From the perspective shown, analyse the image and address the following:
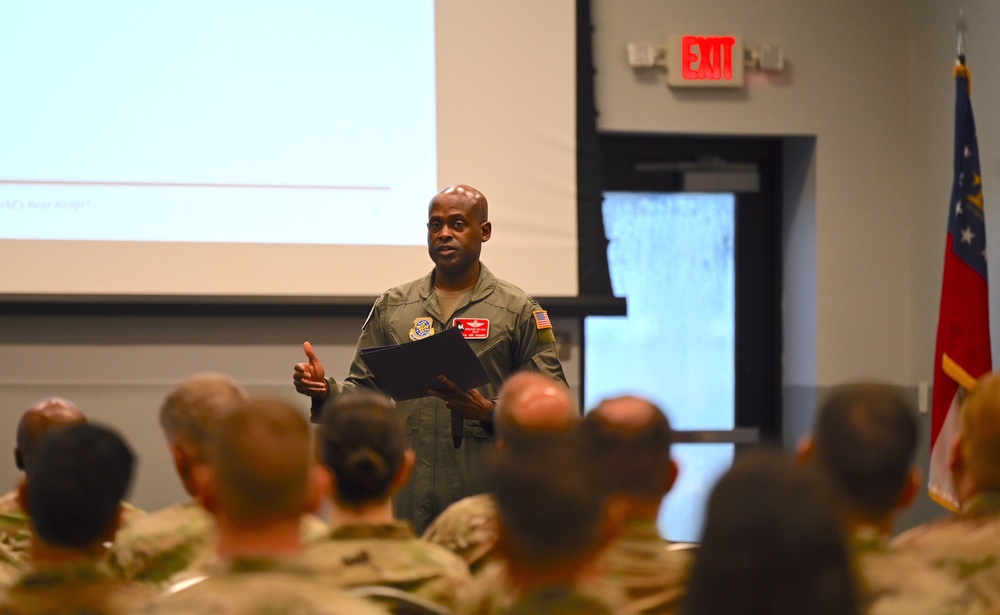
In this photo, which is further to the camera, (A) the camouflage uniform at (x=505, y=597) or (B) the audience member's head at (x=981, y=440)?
(B) the audience member's head at (x=981, y=440)

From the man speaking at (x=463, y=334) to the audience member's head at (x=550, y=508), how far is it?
6.15 ft

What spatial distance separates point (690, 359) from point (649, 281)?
0.44 meters

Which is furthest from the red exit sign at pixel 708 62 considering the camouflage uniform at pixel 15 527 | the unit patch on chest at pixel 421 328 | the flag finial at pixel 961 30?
the camouflage uniform at pixel 15 527

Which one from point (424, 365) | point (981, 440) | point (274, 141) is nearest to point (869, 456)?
point (981, 440)

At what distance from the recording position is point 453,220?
3275mm

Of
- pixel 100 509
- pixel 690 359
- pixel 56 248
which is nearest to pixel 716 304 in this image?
pixel 690 359

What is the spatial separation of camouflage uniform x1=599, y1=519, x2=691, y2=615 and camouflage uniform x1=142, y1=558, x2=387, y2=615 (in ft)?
1.49

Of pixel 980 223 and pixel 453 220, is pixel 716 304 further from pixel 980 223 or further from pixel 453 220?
pixel 453 220

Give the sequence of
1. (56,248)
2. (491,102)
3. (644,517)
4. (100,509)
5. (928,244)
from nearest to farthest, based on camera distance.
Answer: (100,509), (644,517), (56,248), (491,102), (928,244)

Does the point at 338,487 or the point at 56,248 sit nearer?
the point at 338,487

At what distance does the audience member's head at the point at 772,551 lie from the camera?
0.97m

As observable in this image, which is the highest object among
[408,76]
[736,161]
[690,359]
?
[408,76]

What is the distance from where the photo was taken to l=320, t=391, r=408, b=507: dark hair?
1.71 metres

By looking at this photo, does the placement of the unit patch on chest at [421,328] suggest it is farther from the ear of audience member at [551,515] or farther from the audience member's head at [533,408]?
the ear of audience member at [551,515]
